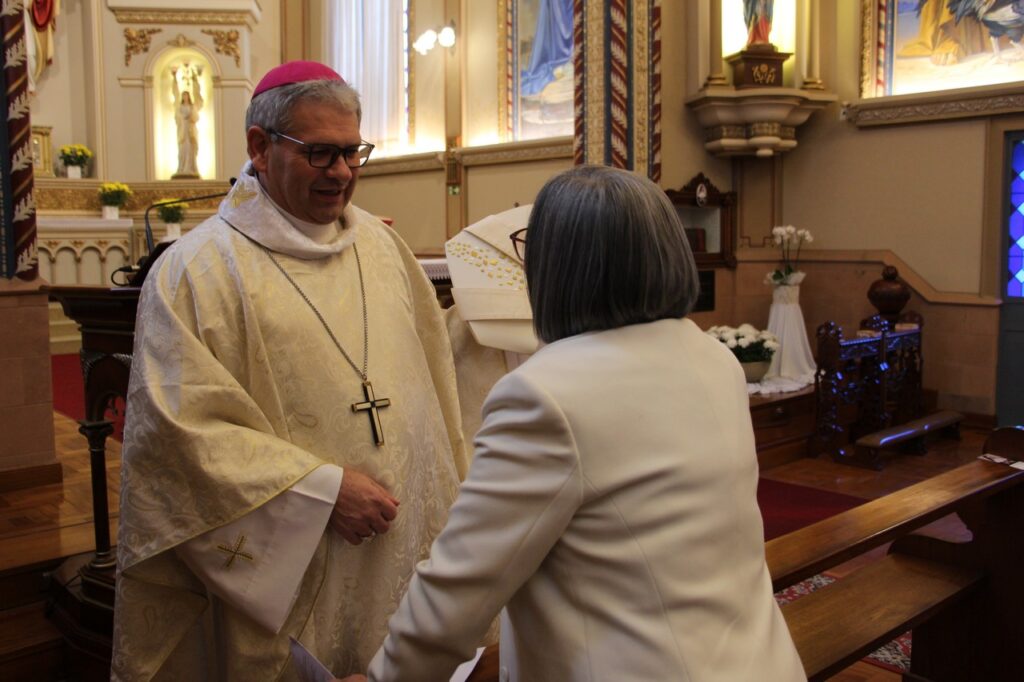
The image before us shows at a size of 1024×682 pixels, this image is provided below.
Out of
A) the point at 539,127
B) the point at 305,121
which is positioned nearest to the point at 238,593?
the point at 305,121

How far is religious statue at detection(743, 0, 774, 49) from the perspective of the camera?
23.4 feet

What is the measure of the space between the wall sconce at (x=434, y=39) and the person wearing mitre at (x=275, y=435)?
27.0 feet

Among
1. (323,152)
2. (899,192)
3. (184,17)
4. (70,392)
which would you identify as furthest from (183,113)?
(323,152)

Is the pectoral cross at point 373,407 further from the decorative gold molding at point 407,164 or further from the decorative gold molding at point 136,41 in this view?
the decorative gold molding at point 136,41

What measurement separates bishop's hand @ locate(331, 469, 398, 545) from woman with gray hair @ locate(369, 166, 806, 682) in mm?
593

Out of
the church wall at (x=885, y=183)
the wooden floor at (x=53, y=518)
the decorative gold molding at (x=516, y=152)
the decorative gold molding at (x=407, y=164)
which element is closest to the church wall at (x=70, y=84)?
the decorative gold molding at (x=407, y=164)

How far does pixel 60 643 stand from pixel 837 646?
2.37 metres

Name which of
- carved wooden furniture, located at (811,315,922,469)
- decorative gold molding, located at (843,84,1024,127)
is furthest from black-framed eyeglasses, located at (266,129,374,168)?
decorative gold molding, located at (843,84,1024,127)

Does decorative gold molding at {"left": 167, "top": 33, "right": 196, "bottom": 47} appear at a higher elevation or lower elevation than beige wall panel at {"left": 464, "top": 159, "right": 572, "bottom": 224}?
higher

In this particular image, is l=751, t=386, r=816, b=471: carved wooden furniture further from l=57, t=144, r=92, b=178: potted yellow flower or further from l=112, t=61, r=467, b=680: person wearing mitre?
l=57, t=144, r=92, b=178: potted yellow flower

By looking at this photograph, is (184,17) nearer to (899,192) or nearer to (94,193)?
(94,193)

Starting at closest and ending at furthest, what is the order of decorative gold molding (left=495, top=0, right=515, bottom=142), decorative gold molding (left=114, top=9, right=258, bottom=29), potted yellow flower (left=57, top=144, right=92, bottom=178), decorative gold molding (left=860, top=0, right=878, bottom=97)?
decorative gold molding (left=860, top=0, right=878, bottom=97)
decorative gold molding (left=495, top=0, right=515, bottom=142)
potted yellow flower (left=57, top=144, right=92, bottom=178)
decorative gold molding (left=114, top=9, right=258, bottom=29)

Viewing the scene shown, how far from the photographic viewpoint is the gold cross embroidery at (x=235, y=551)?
5.44ft

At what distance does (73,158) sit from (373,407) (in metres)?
10.2
